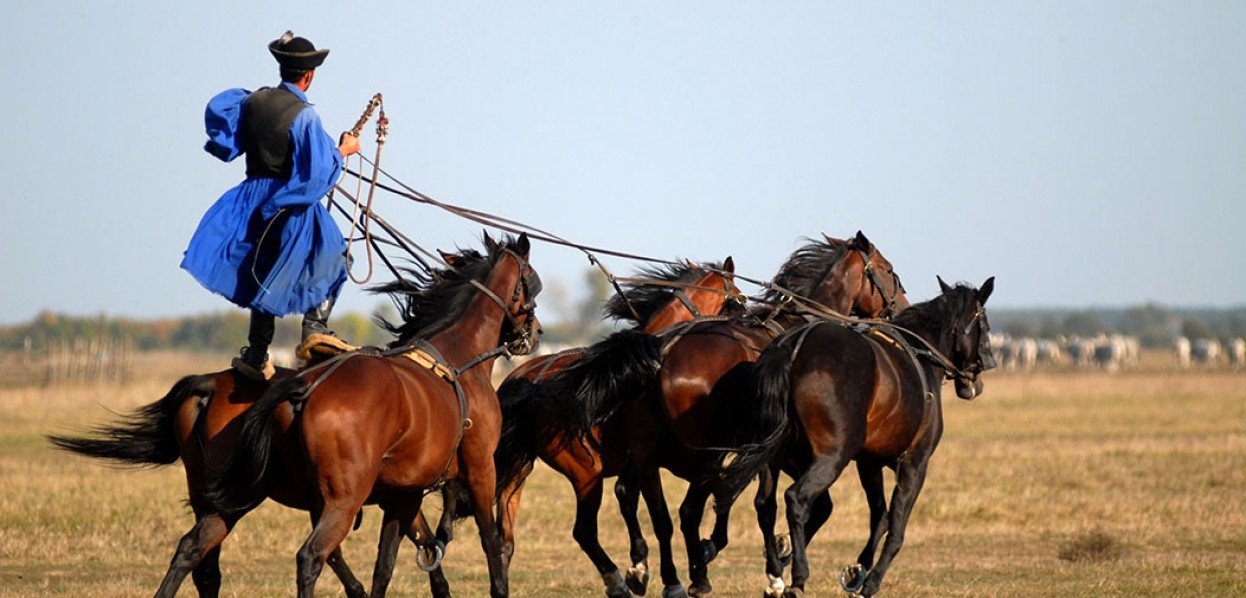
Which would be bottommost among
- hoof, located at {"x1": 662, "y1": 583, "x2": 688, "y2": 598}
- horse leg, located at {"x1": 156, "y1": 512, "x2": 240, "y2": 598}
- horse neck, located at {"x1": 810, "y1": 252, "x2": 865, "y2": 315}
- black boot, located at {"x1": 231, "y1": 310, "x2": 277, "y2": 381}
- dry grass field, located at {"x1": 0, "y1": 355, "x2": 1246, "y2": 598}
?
dry grass field, located at {"x1": 0, "y1": 355, "x2": 1246, "y2": 598}

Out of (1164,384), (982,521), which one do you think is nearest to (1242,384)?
(1164,384)

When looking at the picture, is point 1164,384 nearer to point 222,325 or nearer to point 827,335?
point 827,335

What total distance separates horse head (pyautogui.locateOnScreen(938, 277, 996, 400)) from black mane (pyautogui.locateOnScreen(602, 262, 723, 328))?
79.5 inches

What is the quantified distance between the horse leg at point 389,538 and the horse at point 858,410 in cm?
192

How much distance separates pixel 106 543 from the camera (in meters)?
14.3

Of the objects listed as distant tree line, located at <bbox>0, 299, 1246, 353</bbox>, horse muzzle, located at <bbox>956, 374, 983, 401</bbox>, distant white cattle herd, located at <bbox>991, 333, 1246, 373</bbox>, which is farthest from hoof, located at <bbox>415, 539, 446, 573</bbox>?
distant tree line, located at <bbox>0, 299, 1246, 353</bbox>

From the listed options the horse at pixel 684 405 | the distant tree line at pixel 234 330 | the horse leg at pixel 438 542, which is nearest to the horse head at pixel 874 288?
the horse at pixel 684 405

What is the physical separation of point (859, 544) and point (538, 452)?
231 inches

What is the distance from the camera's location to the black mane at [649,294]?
1170 centimetres

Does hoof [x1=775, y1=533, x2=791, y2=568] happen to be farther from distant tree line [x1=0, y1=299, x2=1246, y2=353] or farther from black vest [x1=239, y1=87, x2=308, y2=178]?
distant tree line [x1=0, y1=299, x2=1246, y2=353]

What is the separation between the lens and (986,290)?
35.4 feet

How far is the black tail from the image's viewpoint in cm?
732

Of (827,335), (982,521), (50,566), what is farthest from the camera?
(982,521)

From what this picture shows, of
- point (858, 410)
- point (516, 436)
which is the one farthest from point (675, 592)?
point (858, 410)
